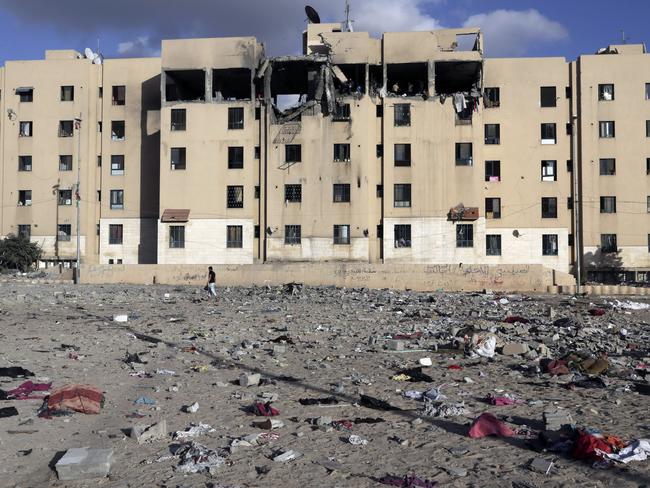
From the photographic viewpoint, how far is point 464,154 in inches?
1720

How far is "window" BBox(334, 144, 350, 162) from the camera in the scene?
43406 millimetres

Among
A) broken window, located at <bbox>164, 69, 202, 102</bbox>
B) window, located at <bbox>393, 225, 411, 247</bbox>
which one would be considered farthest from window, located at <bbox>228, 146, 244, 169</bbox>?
window, located at <bbox>393, 225, 411, 247</bbox>

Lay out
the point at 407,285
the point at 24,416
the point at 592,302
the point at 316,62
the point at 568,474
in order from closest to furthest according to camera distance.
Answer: the point at 568,474 → the point at 24,416 → the point at 592,302 → the point at 407,285 → the point at 316,62

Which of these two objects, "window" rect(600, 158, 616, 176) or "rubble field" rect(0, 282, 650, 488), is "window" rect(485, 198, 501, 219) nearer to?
"window" rect(600, 158, 616, 176)

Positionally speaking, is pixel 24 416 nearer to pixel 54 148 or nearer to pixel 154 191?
pixel 154 191

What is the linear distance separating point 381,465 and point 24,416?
488 cm

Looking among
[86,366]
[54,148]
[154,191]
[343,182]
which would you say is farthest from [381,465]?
[54,148]

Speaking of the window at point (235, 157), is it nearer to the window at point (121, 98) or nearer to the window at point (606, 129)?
the window at point (121, 98)

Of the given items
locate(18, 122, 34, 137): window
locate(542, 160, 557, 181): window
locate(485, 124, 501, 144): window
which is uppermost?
locate(18, 122, 34, 137): window

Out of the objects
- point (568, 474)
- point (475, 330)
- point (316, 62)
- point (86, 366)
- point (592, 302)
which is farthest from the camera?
point (316, 62)

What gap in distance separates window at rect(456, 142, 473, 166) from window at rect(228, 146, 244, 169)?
14.8 metres

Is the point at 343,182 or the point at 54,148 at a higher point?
the point at 54,148

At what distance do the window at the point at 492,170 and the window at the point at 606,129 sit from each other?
749cm

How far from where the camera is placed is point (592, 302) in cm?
2758
